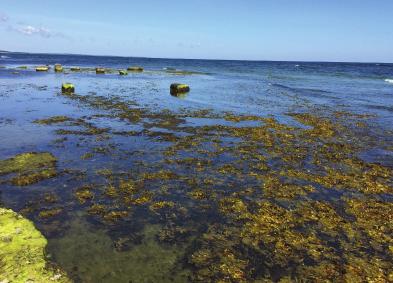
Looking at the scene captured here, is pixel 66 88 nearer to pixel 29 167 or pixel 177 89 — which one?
pixel 177 89

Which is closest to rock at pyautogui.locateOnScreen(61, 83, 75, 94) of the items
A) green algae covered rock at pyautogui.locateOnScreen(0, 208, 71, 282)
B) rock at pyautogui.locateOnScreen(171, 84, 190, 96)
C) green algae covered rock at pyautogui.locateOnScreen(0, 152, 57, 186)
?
rock at pyautogui.locateOnScreen(171, 84, 190, 96)

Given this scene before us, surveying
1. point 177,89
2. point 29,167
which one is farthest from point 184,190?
point 177,89

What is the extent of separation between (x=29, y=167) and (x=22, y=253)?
22.8ft

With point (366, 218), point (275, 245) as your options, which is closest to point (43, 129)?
point (275, 245)

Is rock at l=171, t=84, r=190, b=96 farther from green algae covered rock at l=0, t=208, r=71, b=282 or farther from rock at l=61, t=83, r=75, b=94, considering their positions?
green algae covered rock at l=0, t=208, r=71, b=282

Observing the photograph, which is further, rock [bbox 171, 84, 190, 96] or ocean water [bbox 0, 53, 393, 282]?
rock [bbox 171, 84, 190, 96]

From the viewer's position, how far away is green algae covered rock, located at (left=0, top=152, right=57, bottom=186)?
1365 cm

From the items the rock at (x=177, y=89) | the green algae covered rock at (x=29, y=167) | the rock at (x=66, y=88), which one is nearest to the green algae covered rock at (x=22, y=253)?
the green algae covered rock at (x=29, y=167)

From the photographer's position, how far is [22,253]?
8.76 m

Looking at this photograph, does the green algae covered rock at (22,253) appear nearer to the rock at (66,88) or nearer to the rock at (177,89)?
the rock at (66,88)

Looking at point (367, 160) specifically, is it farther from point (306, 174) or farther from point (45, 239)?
point (45, 239)

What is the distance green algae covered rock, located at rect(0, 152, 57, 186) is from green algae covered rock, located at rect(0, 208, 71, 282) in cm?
315

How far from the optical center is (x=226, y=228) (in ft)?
A: 34.7

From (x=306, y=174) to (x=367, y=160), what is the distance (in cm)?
448
